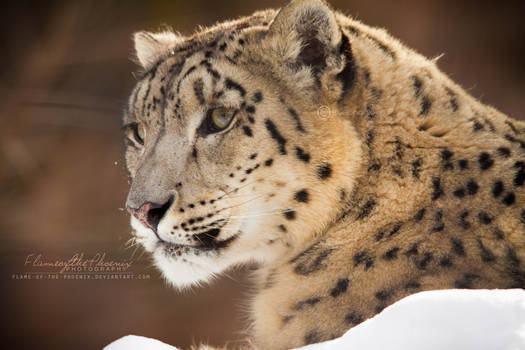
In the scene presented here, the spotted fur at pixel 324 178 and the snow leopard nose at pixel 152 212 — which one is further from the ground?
the spotted fur at pixel 324 178

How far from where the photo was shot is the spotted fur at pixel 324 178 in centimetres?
226

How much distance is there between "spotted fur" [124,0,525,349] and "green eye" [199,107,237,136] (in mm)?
14

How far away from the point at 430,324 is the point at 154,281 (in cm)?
527

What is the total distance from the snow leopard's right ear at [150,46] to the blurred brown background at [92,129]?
89.8 inches

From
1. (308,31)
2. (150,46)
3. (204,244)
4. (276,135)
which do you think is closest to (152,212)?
(204,244)

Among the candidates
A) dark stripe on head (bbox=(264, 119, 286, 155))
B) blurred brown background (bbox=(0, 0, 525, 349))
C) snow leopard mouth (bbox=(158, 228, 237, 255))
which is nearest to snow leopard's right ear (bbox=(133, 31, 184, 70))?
dark stripe on head (bbox=(264, 119, 286, 155))

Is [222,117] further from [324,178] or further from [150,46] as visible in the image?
[150,46]

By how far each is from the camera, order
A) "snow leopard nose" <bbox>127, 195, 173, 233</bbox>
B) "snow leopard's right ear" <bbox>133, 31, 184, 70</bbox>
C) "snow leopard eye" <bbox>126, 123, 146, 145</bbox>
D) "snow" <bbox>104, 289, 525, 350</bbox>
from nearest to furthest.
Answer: "snow" <bbox>104, 289, 525, 350</bbox>, "snow leopard nose" <bbox>127, 195, 173, 233</bbox>, "snow leopard eye" <bbox>126, 123, 146, 145</bbox>, "snow leopard's right ear" <bbox>133, 31, 184, 70</bbox>

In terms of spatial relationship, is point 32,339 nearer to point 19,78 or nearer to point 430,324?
point 19,78

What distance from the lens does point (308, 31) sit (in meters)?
2.57

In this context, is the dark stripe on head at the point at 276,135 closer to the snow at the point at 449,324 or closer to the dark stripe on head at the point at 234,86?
the dark stripe on head at the point at 234,86

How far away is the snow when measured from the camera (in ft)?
5.39

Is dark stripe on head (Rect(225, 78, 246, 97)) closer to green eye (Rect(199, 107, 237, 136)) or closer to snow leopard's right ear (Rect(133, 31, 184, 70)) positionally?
green eye (Rect(199, 107, 237, 136))

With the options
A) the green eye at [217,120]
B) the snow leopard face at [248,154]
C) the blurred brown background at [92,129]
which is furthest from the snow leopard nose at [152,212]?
the blurred brown background at [92,129]
